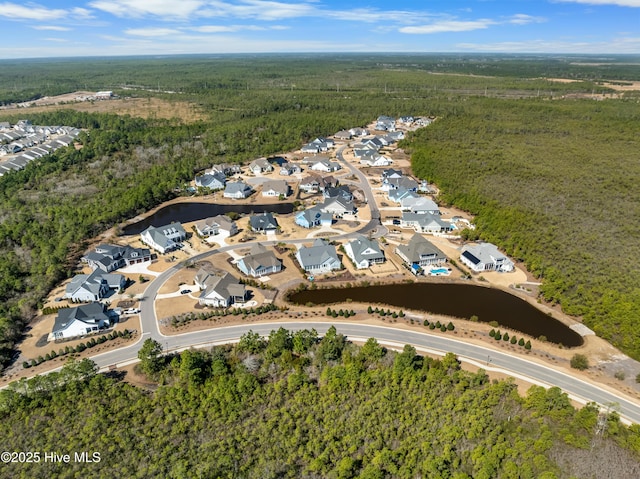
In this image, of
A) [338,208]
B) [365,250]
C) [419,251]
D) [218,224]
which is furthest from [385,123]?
[365,250]

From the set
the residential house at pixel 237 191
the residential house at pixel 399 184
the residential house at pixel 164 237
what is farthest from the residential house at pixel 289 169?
the residential house at pixel 164 237

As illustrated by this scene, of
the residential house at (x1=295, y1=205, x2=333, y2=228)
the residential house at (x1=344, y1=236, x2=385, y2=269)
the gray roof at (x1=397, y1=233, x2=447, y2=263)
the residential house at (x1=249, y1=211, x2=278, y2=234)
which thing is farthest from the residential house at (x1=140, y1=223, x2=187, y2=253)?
the gray roof at (x1=397, y1=233, x2=447, y2=263)

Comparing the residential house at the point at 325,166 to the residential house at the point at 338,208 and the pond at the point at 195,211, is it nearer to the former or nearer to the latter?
the pond at the point at 195,211

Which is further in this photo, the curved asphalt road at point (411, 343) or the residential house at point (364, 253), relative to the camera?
the residential house at point (364, 253)

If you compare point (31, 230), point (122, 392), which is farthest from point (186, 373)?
point (31, 230)

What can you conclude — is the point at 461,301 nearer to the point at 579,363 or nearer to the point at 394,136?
the point at 579,363

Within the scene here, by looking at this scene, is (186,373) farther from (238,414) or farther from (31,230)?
(31,230)
